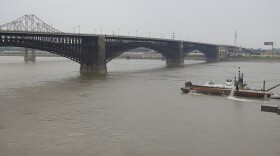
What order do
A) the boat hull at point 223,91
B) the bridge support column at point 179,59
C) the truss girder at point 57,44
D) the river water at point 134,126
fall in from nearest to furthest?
A: the river water at point 134,126
the boat hull at point 223,91
the truss girder at point 57,44
the bridge support column at point 179,59

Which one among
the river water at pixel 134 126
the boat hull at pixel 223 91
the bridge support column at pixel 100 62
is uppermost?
the bridge support column at pixel 100 62

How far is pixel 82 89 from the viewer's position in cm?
5275

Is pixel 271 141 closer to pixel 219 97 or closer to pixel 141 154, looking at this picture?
pixel 141 154

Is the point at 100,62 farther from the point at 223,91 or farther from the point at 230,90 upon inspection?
the point at 230,90

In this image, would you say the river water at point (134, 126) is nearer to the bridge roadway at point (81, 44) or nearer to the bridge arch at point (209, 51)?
the bridge roadway at point (81, 44)

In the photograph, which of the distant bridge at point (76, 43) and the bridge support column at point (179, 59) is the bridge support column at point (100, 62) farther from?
the bridge support column at point (179, 59)

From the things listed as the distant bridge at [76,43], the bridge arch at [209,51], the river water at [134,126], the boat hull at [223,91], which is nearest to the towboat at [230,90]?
the boat hull at [223,91]

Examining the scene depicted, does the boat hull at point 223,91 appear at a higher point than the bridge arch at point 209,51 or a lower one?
lower

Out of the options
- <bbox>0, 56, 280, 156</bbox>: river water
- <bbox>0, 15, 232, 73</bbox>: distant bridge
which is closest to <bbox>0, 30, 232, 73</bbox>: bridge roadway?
<bbox>0, 15, 232, 73</bbox>: distant bridge

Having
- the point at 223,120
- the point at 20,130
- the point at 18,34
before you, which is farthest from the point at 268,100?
the point at 18,34

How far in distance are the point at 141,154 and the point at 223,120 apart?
12.5 meters

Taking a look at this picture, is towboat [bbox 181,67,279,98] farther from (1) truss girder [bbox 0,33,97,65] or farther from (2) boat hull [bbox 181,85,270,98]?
(1) truss girder [bbox 0,33,97,65]

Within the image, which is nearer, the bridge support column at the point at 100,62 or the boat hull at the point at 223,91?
the boat hull at the point at 223,91

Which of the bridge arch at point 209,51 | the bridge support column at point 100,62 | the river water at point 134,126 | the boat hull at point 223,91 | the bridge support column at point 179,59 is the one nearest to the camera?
the river water at point 134,126
